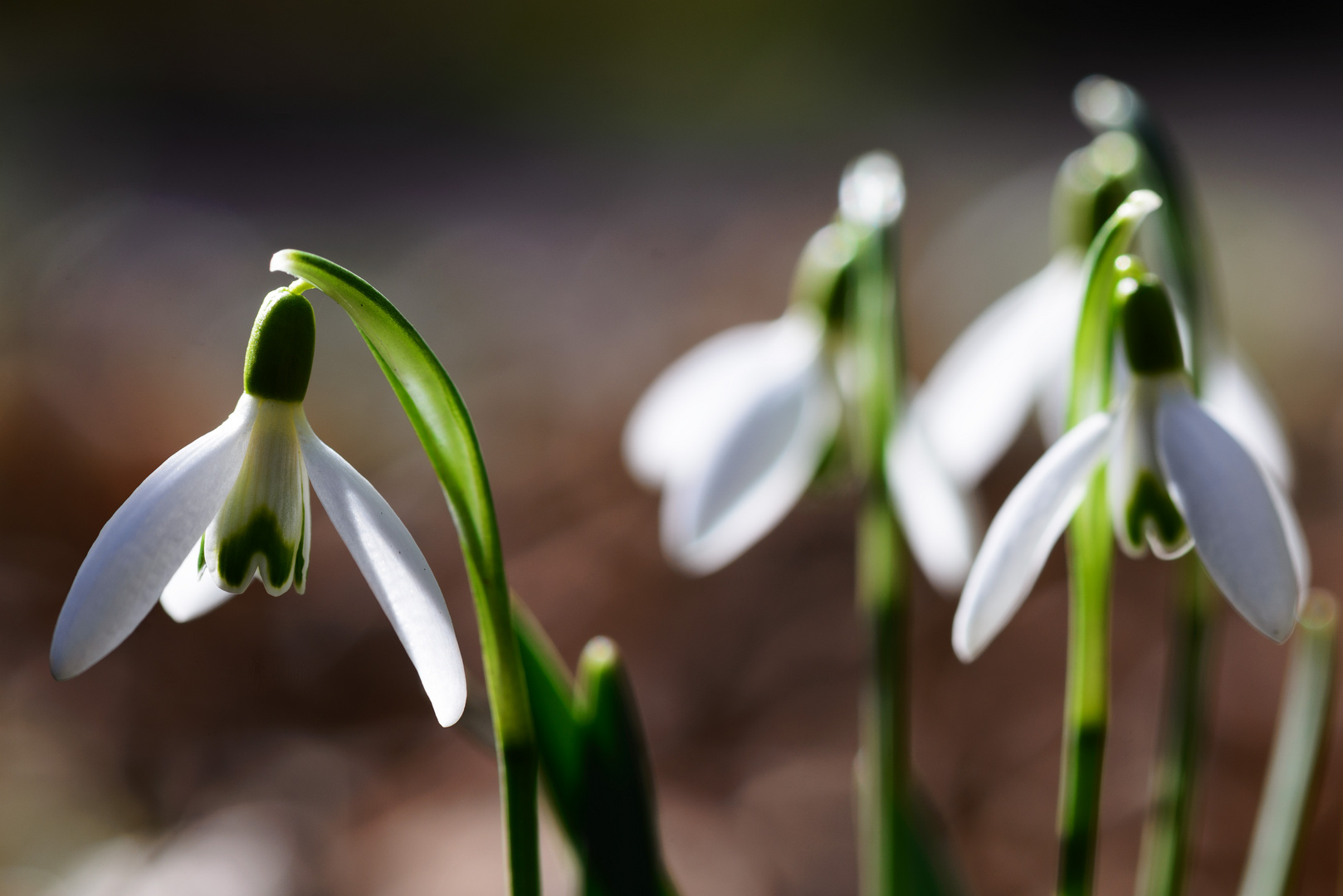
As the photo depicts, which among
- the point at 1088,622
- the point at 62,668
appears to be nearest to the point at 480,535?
the point at 62,668

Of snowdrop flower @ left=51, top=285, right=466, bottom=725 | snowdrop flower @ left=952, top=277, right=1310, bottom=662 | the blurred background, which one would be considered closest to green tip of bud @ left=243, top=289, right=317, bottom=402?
snowdrop flower @ left=51, top=285, right=466, bottom=725

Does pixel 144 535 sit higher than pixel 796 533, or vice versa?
pixel 144 535

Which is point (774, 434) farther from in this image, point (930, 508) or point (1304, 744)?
point (1304, 744)

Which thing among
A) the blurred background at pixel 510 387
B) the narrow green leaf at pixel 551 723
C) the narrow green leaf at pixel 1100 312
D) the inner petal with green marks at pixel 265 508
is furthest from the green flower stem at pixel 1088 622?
the blurred background at pixel 510 387

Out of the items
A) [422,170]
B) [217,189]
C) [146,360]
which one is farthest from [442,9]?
[146,360]

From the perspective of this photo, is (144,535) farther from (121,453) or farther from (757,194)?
(757,194)

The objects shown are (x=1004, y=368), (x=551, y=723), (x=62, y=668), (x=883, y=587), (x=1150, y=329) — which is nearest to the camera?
(x=62, y=668)
